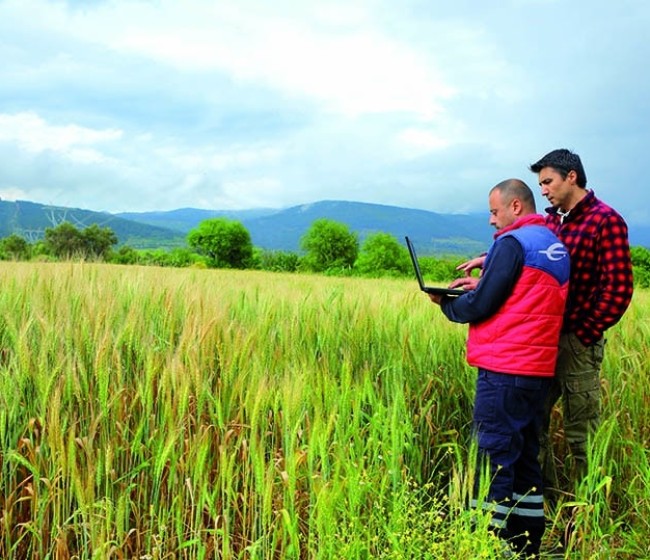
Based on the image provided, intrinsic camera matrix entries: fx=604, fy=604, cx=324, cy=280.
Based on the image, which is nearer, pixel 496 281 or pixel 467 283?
pixel 496 281

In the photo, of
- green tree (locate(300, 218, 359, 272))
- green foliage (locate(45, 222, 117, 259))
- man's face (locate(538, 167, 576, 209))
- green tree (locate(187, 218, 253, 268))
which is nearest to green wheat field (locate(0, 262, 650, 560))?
man's face (locate(538, 167, 576, 209))

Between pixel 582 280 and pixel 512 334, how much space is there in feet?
2.57

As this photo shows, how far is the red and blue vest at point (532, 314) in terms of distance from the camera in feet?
9.41

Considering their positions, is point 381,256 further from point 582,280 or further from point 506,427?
point 506,427

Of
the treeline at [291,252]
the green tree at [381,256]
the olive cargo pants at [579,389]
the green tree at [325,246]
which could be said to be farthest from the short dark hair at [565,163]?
the green tree at [325,246]

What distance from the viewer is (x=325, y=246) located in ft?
194

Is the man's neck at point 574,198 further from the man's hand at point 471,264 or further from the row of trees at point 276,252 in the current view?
the row of trees at point 276,252

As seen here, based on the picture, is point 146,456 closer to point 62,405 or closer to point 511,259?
point 62,405

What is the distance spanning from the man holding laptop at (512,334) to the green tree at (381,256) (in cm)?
4967

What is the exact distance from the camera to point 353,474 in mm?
2350

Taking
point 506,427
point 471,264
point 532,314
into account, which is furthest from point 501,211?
point 506,427

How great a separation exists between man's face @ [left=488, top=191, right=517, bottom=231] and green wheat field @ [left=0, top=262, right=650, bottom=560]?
2.92 ft

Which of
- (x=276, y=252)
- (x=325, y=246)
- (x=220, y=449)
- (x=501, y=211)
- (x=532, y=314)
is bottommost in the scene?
(x=220, y=449)

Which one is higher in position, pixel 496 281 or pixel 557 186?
pixel 557 186
